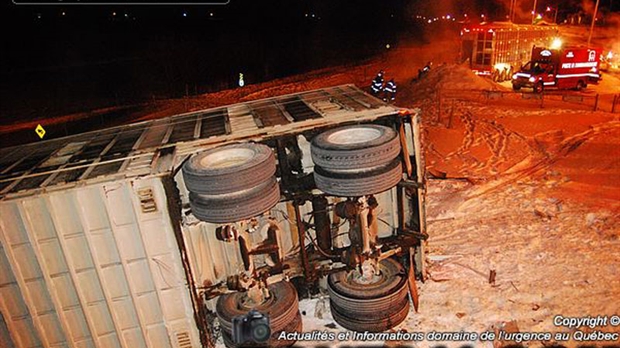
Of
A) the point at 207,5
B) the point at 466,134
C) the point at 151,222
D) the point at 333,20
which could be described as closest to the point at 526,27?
the point at 466,134

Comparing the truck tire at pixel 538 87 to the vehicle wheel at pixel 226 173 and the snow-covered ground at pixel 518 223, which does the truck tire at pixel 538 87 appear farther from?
the vehicle wheel at pixel 226 173

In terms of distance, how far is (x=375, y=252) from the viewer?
5363 mm

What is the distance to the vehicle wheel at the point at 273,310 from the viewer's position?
5168 millimetres

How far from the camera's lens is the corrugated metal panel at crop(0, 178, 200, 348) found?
15.1 ft

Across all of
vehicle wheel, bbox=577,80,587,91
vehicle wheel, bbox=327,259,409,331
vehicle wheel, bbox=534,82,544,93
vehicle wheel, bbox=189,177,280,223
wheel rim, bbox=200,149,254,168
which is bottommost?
vehicle wheel, bbox=577,80,587,91

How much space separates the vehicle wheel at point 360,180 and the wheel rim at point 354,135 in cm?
49

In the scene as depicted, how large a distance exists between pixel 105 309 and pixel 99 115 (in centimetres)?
1927

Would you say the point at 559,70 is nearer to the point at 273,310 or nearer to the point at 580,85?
the point at 580,85

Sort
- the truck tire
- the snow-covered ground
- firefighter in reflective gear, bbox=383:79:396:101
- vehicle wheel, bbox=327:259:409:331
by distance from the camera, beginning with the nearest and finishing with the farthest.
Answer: vehicle wheel, bbox=327:259:409:331
the snow-covered ground
firefighter in reflective gear, bbox=383:79:396:101
the truck tire

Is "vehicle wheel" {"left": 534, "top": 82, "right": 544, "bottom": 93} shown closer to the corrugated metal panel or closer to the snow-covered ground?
the snow-covered ground

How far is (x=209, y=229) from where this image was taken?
18.4 ft

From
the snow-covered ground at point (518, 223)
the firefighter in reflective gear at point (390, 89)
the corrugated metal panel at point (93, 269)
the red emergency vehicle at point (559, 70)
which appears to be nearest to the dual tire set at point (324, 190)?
the snow-covered ground at point (518, 223)

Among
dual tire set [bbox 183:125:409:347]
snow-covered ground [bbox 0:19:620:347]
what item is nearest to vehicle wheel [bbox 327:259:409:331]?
dual tire set [bbox 183:125:409:347]

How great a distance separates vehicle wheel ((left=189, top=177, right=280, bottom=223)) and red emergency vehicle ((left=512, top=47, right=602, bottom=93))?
19.5m
